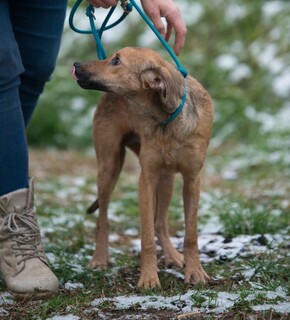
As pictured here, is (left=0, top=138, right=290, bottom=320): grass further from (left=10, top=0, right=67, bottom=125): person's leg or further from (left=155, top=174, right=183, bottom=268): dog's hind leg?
(left=10, top=0, right=67, bottom=125): person's leg

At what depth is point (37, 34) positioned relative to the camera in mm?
3900

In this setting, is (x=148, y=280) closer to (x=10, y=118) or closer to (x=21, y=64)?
(x=10, y=118)

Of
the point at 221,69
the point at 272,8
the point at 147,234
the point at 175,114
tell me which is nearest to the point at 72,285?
the point at 147,234

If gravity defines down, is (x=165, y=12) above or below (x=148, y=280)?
above

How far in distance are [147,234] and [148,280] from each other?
26cm

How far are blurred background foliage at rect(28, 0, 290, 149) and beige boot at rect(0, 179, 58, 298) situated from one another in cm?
547

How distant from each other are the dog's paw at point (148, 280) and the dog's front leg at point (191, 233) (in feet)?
0.61

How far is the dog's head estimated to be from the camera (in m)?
3.51

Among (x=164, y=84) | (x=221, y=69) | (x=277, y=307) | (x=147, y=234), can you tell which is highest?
(x=164, y=84)

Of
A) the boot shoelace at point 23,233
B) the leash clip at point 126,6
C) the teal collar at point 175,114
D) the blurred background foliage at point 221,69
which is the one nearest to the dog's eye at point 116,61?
the leash clip at point 126,6

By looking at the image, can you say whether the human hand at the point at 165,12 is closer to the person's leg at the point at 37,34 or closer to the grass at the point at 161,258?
the person's leg at the point at 37,34

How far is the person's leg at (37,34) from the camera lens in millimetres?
3826

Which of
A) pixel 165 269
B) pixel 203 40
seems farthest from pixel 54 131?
pixel 165 269

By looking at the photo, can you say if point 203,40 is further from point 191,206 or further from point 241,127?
point 191,206
